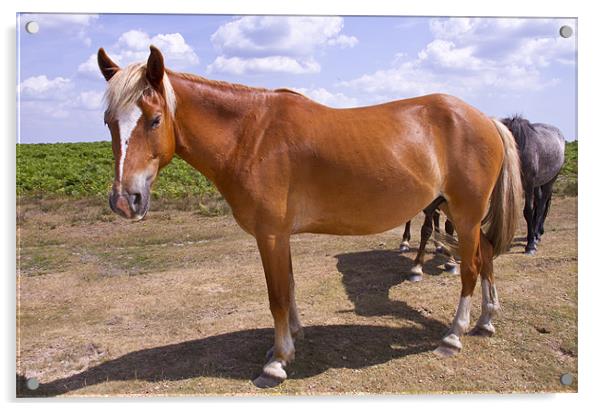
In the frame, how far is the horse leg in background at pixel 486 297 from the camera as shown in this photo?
144 inches

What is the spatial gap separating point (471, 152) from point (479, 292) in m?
1.76

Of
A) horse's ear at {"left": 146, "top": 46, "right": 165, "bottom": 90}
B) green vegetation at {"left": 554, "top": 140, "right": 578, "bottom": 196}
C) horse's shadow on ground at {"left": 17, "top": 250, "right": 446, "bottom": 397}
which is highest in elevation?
horse's ear at {"left": 146, "top": 46, "right": 165, "bottom": 90}

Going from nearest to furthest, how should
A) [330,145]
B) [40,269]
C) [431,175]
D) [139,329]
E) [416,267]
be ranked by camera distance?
[330,145], [431,175], [139,329], [40,269], [416,267]

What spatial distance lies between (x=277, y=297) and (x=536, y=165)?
4.34m

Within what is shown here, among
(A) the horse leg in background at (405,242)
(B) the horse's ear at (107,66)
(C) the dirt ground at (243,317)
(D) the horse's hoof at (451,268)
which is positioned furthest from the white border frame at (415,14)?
(A) the horse leg in background at (405,242)

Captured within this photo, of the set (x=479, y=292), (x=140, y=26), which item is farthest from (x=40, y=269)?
(x=479, y=292)

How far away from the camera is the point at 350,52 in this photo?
3719 mm

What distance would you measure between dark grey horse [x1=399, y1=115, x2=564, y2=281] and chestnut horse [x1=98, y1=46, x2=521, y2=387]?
1.74 meters

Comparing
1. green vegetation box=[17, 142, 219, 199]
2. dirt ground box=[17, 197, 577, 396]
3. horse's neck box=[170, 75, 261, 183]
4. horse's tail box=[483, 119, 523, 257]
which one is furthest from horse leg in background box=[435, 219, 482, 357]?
green vegetation box=[17, 142, 219, 199]

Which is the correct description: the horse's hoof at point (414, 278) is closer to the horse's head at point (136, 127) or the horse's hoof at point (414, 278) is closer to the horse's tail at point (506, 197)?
the horse's tail at point (506, 197)

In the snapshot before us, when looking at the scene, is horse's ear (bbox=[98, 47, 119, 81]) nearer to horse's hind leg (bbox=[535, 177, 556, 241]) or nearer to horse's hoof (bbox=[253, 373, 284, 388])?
horse's hoof (bbox=[253, 373, 284, 388])

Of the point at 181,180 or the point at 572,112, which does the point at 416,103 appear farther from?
the point at 181,180

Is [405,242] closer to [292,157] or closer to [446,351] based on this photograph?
[446,351]

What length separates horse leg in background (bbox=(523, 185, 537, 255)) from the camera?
5403 millimetres
